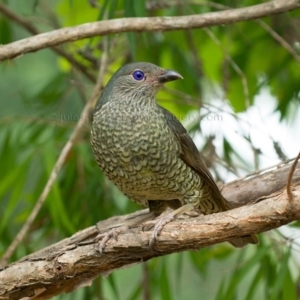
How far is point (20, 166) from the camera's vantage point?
459cm

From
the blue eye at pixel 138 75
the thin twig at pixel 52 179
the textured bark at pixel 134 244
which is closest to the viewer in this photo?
the textured bark at pixel 134 244

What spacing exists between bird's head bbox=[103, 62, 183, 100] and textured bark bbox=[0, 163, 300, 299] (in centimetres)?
76

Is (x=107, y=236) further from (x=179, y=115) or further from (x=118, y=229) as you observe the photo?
(x=179, y=115)

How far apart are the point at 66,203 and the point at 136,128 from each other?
1.43 m

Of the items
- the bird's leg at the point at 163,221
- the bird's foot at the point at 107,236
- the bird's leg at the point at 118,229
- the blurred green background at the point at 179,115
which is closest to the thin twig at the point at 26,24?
the blurred green background at the point at 179,115

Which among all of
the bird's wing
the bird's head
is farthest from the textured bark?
the bird's head

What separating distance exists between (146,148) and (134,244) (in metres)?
0.67

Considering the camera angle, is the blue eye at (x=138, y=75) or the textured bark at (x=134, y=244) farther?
the blue eye at (x=138, y=75)

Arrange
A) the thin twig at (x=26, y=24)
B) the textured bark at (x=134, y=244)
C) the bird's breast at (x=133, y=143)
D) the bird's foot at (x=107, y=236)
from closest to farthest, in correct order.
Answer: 1. the textured bark at (x=134, y=244)
2. the bird's foot at (x=107, y=236)
3. the bird's breast at (x=133, y=143)
4. the thin twig at (x=26, y=24)

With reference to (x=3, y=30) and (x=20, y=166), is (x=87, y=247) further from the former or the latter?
(x=3, y=30)

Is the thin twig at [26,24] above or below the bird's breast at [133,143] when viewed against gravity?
above

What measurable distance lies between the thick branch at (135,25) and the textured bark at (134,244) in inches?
34.4

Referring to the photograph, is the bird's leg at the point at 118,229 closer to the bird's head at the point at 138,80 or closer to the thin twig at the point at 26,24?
the bird's head at the point at 138,80

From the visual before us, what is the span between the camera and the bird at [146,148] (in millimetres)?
3678
